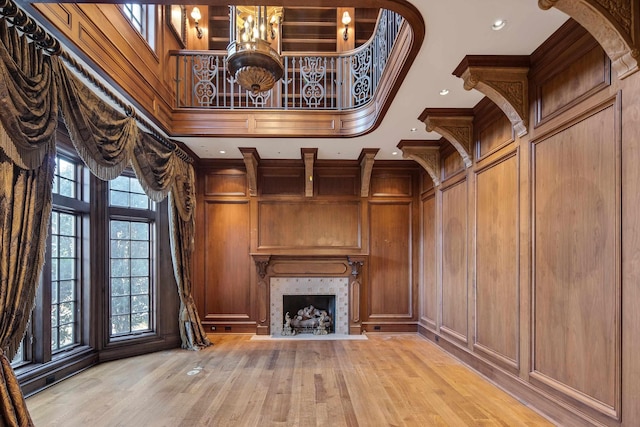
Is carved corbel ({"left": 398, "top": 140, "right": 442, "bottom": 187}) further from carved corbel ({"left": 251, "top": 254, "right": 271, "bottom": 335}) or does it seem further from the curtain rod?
the curtain rod

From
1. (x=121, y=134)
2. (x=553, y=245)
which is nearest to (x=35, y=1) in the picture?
(x=121, y=134)

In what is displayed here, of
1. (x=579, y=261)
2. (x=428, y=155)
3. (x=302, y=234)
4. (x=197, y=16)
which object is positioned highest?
(x=197, y=16)

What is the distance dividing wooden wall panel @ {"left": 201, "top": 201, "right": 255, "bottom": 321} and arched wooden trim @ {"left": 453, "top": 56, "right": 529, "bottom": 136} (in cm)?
419

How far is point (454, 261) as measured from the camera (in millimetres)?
4719

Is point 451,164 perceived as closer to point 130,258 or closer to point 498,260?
point 498,260

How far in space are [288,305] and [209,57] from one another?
422 cm

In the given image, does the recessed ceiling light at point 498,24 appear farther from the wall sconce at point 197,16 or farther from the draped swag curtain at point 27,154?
the wall sconce at point 197,16

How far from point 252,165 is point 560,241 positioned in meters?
4.27

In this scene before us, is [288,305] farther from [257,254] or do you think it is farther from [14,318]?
[14,318]

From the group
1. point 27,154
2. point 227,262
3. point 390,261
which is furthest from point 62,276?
point 390,261

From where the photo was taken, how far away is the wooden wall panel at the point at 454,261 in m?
4.43

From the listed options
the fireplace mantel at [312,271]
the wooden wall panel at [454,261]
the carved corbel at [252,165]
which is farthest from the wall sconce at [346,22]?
the fireplace mantel at [312,271]

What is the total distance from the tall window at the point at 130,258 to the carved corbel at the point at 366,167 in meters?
3.31

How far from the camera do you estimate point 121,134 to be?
11.0ft
